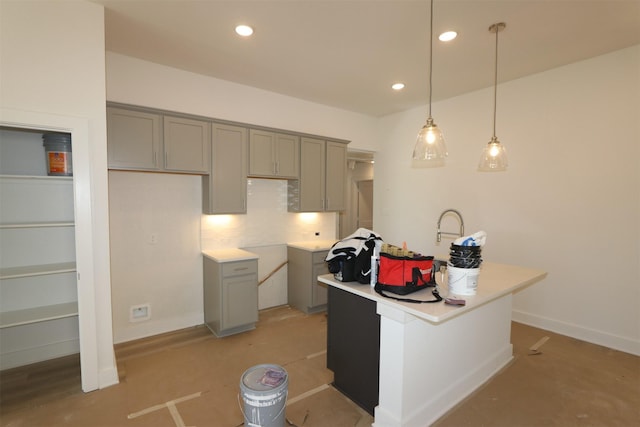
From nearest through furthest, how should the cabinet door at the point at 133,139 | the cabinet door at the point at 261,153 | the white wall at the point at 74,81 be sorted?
the white wall at the point at 74,81 → the cabinet door at the point at 133,139 → the cabinet door at the point at 261,153

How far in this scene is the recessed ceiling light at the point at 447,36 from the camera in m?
2.71

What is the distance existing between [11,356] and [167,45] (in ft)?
10.3

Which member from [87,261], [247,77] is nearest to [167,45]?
[247,77]

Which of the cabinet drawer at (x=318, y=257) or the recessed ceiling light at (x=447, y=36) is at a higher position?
the recessed ceiling light at (x=447, y=36)

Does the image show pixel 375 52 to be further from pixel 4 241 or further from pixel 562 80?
pixel 4 241

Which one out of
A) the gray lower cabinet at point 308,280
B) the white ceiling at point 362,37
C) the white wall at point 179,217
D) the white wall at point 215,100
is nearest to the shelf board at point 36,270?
the white wall at point 179,217

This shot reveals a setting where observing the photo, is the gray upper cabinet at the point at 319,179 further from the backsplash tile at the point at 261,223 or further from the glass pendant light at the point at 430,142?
the glass pendant light at the point at 430,142

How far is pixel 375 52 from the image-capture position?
307cm

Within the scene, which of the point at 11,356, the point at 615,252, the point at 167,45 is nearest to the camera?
the point at 11,356

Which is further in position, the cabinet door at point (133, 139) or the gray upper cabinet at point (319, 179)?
the gray upper cabinet at point (319, 179)

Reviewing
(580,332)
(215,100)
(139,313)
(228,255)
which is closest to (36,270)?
(139,313)

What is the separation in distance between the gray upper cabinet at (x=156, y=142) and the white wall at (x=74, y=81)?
1.89 feet

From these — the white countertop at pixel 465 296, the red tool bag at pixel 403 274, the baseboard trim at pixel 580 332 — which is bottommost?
the baseboard trim at pixel 580 332

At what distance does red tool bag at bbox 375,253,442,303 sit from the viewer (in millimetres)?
1949
